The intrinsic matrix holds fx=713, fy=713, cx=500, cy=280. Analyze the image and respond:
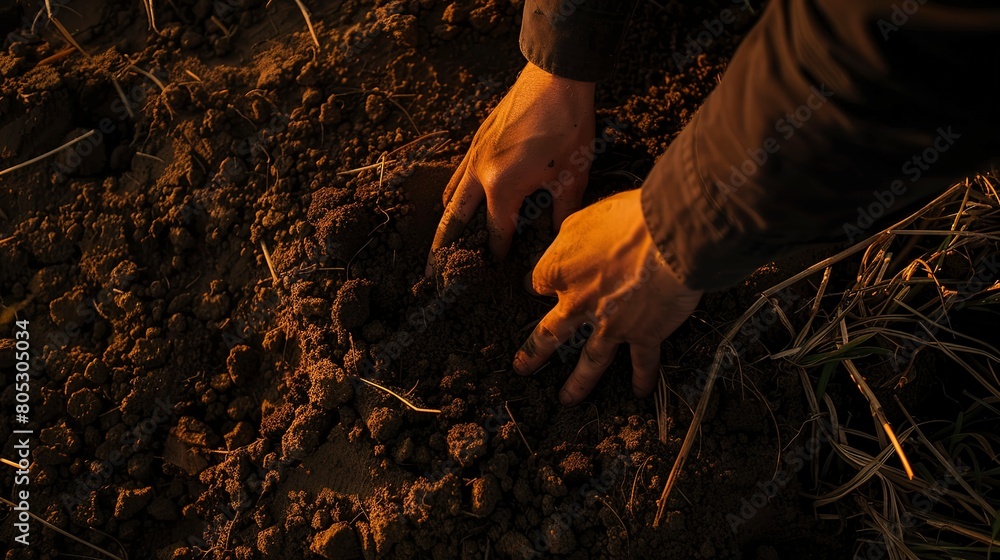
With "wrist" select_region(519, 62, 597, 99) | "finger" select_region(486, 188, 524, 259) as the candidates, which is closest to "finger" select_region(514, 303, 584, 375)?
"finger" select_region(486, 188, 524, 259)

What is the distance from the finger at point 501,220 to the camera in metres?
1.72

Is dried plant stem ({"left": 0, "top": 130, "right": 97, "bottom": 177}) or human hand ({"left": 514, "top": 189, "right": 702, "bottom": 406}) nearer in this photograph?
human hand ({"left": 514, "top": 189, "right": 702, "bottom": 406})

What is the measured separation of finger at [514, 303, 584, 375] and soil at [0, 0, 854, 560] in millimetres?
49

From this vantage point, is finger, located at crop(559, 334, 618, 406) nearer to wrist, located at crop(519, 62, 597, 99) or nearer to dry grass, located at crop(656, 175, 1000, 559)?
dry grass, located at crop(656, 175, 1000, 559)

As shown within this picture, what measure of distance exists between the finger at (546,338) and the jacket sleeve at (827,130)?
16.4 inches

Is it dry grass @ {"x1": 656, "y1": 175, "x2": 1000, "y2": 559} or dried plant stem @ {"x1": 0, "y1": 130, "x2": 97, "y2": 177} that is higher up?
dried plant stem @ {"x1": 0, "y1": 130, "x2": 97, "y2": 177}

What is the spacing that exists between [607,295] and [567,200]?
0.39m

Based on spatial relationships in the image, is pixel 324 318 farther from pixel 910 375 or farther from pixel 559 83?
pixel 910 375

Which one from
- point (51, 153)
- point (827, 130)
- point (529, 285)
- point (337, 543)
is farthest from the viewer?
point (51, 153)

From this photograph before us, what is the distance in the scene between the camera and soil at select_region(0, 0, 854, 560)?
1.58 metres

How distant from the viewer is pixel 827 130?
961 mm

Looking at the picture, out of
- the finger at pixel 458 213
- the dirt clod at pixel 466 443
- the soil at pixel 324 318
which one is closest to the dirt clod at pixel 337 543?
the soil at pixel 324 318

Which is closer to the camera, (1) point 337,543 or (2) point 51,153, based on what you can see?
(1) point 337,543

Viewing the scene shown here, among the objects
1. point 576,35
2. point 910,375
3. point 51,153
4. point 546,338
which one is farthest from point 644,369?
point 51,153
